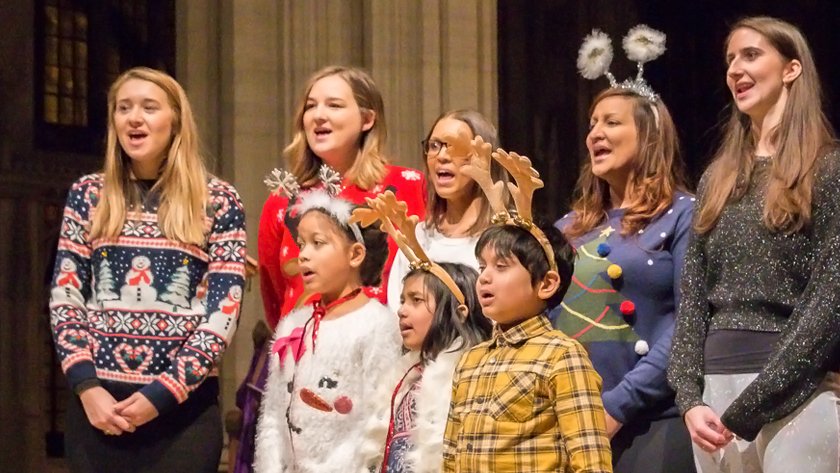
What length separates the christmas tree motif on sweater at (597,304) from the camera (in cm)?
421

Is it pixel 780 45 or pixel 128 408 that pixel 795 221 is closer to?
pixel 780 45

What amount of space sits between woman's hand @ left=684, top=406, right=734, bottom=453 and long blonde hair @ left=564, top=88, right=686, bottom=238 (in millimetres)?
736

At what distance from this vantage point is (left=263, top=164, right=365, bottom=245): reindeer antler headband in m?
4.38

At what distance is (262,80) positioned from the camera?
285 inches

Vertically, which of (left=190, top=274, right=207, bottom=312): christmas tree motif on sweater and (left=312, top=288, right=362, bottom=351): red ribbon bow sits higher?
(left=190, top=274, right=207, bottom=312): christmas tree motif on sweater

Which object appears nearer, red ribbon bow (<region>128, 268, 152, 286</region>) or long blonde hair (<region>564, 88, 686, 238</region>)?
red ribbon bow (<region>128, 268, 152, 286</region>)

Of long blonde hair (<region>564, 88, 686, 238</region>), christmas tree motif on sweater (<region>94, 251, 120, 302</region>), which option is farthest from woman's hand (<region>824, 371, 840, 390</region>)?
christmas tree motif on sweater (<region>94, 251, 120, 302</region>)

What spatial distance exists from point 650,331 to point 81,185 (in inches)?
62.6

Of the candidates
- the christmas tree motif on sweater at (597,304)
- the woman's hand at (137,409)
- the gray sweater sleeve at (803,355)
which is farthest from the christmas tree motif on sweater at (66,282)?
the gray sweater sleeve at (803,355)

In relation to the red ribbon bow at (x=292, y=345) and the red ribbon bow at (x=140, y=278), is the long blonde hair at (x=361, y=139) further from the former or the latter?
the red ribbon bow at (x=140, y=278)

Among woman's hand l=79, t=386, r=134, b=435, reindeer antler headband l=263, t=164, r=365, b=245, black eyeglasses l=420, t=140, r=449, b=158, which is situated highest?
black eyeglasses l=420, t=140, r=449, b=158

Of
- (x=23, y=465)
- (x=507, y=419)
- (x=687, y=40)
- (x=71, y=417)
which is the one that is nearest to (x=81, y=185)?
(x=71, y=417)

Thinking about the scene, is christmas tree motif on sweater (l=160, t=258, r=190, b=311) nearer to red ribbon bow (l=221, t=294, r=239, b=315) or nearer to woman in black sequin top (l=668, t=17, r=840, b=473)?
red ribbon bow (l=221, t=294, r=239, b=315)

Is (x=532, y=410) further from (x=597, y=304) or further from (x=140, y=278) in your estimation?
(x=140, y=278)
